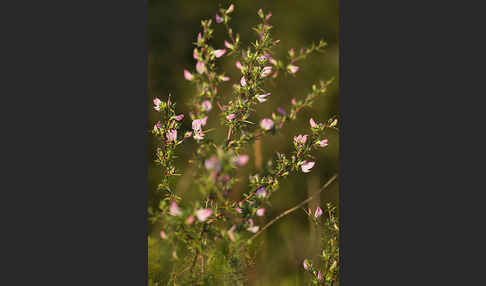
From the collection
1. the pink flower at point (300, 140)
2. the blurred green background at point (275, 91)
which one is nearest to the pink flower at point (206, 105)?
the blurred green background at point (275, 91)

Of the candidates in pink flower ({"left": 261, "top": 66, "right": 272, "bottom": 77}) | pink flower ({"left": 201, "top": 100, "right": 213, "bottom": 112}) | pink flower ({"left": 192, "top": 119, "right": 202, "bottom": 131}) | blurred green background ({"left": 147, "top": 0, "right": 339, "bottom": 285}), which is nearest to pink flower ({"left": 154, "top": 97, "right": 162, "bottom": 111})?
blurred green background ({"left": 147, "top": 0, "right": 339, "bottom": 285})

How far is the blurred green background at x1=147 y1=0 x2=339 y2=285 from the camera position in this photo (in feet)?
8.21

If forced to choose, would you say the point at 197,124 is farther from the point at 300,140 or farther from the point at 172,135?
the point at 300,140

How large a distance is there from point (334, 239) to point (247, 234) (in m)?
0.51

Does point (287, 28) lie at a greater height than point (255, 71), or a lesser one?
greater

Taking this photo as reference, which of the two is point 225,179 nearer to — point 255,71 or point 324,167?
point 255,71

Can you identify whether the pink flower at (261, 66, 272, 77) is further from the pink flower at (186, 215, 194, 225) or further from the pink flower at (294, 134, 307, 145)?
the pink flower at (186, 215, 194, 225)

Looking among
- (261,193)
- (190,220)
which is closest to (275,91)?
(261,193)

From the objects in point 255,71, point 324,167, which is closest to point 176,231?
point 255,71

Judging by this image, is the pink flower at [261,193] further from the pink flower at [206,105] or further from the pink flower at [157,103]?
the pink flower at [157,103]

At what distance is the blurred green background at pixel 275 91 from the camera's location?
250cm

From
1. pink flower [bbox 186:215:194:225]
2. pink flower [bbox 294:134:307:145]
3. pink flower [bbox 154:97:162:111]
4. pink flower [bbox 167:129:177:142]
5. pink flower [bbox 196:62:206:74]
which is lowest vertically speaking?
pink flower [bbox 186:215:194:225]

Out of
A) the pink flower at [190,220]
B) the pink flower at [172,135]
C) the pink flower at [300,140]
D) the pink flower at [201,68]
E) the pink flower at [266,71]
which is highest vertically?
the pink flower at [266,71]

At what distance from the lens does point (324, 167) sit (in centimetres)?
265
